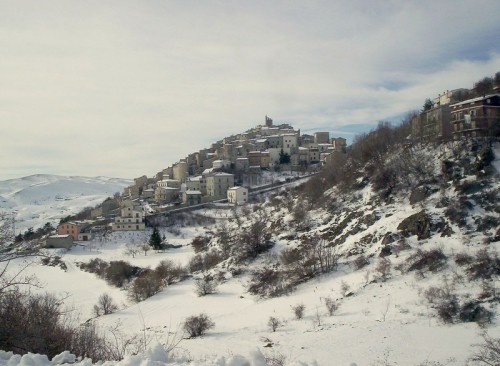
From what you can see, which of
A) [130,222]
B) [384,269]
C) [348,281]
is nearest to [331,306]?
[348,281]

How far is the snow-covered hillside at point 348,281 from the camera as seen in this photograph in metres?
17.0

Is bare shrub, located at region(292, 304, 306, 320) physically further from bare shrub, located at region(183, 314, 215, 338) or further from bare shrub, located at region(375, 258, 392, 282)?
bare shrub, located at region(375, 258, 392, 282)

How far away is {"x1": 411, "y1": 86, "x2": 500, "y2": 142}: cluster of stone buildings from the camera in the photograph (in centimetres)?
3391

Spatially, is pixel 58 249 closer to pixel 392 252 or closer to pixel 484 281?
pixel 392 252

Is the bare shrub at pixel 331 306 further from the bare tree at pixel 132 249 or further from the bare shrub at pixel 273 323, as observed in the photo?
the bare tree at pixel 132 249

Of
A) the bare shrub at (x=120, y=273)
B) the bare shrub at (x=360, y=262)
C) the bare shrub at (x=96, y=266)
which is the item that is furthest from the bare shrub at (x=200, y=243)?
the bare shrub at (x=360, y=262)

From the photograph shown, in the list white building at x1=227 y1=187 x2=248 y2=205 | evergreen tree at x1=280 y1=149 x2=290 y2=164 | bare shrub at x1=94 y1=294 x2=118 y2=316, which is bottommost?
bare shrub at x1=94 y1=294 x2=118 y2=316

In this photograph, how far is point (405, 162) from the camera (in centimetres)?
3519

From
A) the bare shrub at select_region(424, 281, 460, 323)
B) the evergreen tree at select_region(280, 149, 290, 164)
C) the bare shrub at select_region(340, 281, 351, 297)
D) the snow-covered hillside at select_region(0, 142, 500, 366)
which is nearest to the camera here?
the snow-covered hillside at select_region(0, 142, 500, 366)

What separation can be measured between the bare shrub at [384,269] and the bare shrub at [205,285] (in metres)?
12.9

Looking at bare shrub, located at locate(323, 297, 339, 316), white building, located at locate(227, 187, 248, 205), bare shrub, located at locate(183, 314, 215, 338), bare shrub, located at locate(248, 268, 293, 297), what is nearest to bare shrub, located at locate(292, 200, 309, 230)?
bare shrub, located at locate(248, 268, 293, 297)

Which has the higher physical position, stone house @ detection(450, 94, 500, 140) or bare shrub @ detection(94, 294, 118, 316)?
stone house @ detection(450, 94, 500, 140)

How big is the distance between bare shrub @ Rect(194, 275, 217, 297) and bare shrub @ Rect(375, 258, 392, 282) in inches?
508

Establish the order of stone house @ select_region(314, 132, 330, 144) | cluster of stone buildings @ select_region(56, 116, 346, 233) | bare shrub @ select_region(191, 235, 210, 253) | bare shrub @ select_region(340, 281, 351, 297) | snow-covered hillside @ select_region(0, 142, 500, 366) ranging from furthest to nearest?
stone house @ select_region(314, 132, 330, 144) < cluster of stone buildings @ select_region(56, 116, 346, 233) < bare shrub @ select_region(191, 235, 210, 253) < bare shrub @ select_region(340, 281, 351, 297) < snow-covered hillside @ select_region(0, 142, 500, 366)
